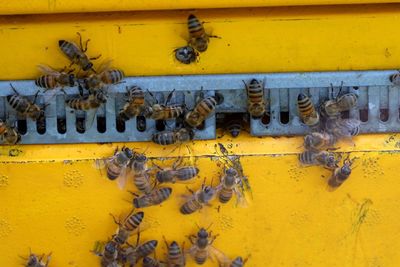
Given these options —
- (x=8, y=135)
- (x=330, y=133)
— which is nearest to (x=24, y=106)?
(x=8, y=135)

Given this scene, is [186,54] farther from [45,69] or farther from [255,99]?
[45,69]

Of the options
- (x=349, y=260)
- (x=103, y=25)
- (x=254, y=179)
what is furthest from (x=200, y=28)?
(x=349, y=260)

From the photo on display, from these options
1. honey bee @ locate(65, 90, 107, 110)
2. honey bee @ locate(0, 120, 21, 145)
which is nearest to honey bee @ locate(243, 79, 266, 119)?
honey bee @ locate(65, 90, 107, 110)

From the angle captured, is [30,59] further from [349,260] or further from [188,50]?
[349,260]

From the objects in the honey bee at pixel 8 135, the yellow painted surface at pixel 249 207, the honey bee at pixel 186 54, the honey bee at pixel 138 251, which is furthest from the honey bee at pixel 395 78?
the honey bee at pixel 8 135

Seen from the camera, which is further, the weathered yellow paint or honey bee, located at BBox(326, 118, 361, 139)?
honey bee, located at BBox(326, 118, 361, 139)

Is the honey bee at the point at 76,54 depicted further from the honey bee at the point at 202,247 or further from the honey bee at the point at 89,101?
the honey bee at the point at 202,247

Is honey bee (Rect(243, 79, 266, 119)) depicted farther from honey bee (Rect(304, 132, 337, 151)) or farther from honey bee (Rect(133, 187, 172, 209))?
honey bee (Rect(133, 187, 172, 209))
